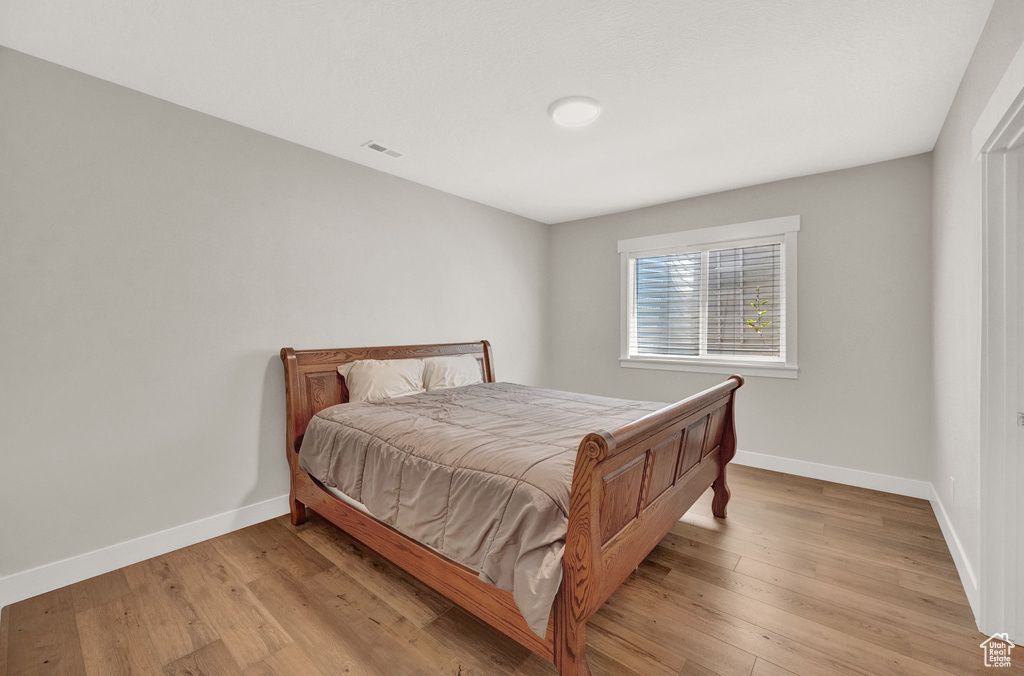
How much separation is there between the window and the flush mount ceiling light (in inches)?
79.6

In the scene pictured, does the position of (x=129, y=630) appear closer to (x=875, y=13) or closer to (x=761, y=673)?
(x=761, y=673)

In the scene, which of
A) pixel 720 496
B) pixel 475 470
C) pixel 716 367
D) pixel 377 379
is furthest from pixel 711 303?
pixel 475 470

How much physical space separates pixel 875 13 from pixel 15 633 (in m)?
4.30

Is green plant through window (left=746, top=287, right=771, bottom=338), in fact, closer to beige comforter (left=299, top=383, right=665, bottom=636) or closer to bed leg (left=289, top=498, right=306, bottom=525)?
beige comforter (left=299, top=383, right=665, bottom=636)

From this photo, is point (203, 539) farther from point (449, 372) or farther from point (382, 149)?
point (382, 149)

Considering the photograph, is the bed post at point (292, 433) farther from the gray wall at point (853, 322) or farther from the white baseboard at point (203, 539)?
the gray wall at point (853, 322)

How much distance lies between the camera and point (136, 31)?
6.10 ft

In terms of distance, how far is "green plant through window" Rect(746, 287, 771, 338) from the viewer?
12.4 ft

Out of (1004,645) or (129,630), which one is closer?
(1004,645)

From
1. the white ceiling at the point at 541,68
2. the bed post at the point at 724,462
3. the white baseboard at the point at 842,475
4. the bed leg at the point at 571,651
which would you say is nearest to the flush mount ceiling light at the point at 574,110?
the white ceiling at the point at 541,68

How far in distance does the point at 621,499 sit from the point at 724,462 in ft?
5.09

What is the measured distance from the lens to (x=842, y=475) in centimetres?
338

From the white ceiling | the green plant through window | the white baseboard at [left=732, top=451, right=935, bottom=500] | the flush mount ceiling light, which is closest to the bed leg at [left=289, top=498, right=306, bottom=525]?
the white ceiling

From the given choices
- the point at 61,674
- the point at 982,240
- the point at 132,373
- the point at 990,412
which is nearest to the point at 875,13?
the point at 982,240
